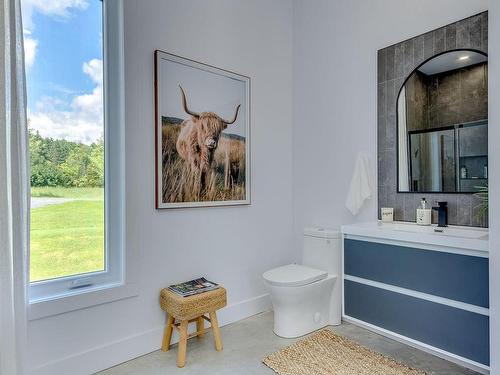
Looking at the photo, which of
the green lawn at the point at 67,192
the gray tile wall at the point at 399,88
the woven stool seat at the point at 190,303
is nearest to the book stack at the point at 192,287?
the woven stool seat at the point at 190,303

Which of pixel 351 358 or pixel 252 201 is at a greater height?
pixel 252 201

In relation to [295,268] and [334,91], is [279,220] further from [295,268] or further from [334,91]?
[334,91]

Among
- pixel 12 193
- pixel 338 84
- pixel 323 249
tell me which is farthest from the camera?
pixel 338 84

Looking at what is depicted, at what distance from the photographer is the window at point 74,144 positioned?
5.92ft

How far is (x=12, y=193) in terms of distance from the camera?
4.81 ft

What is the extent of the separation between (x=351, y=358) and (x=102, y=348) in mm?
1590

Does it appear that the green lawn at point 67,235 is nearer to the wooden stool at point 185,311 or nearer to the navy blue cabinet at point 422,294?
the wooden stool at point 185,311

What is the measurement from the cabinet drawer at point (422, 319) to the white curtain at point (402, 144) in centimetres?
84

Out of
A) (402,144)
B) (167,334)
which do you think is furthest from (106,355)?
(402,144)

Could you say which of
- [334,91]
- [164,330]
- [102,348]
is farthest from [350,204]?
[102,348]

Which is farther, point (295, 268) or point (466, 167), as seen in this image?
point (295, 268)

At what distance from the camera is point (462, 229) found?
202cm

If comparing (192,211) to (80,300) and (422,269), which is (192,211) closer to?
(80,300)

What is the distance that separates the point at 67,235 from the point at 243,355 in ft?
4.51
